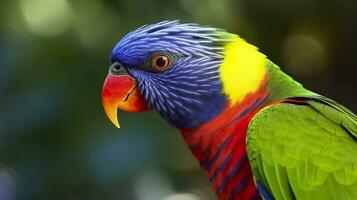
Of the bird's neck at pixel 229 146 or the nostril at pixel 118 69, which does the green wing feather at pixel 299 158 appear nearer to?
the bird's neck at pixel 229 146

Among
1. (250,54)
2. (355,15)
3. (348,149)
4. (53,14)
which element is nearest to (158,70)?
Result: (250,54)

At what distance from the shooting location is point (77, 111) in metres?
3.55

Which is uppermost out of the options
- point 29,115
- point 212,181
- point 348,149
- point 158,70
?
Answer: point 158,70

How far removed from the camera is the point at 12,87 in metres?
3.51

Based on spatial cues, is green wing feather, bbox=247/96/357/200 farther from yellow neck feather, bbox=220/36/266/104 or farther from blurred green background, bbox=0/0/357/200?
blurred green background, bbox=0/0/357/200

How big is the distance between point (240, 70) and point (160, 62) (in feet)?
0.72

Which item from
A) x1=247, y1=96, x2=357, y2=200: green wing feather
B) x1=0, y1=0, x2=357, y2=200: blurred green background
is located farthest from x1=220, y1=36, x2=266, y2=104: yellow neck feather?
x1=0, y1=0, x2=357, y2=200: blurred green background

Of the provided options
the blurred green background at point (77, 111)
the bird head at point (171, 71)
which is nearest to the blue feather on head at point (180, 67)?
the bird head at point (171, 71)

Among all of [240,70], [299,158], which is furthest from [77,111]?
[299,158]

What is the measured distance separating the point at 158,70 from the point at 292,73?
8.11ft

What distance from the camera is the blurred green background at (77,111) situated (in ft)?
11.1

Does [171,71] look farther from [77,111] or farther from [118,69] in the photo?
[77,111]

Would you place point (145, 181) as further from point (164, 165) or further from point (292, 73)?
point (292, 73)

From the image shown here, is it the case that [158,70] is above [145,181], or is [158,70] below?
above
